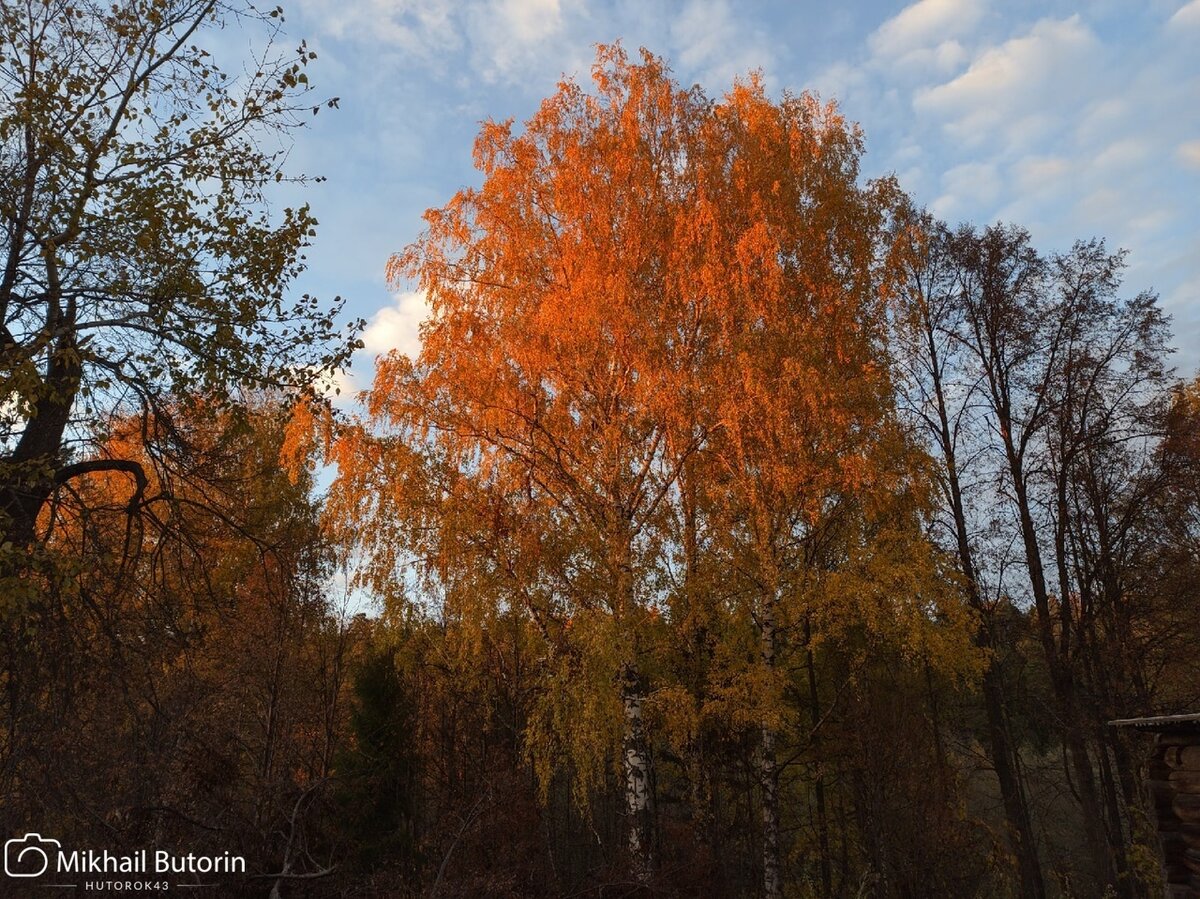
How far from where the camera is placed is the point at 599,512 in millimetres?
10453

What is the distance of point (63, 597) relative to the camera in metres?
6.83

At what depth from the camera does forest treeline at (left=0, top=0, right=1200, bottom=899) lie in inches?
253

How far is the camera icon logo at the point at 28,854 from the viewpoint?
17.3ft

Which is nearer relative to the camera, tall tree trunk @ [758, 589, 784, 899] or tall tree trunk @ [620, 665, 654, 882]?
tall tree trunk @ [620, 665, 654, 882]

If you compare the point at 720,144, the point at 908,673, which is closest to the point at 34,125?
the point at 720,144

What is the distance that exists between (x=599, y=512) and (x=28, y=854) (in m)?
6.63

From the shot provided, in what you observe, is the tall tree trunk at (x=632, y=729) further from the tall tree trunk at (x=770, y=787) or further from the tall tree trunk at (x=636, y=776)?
the tall tree trunk at (x=770, y=787)

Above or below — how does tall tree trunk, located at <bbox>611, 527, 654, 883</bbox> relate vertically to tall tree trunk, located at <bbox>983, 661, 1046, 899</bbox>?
above

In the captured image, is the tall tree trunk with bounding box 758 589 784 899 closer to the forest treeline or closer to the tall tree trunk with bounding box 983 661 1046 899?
Result: the forest treeline

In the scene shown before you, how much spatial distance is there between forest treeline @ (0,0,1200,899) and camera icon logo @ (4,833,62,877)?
5.2 inches

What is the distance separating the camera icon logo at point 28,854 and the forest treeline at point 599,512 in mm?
133

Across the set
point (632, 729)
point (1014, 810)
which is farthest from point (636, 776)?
point (1014, 810)

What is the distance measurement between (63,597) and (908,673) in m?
15.2

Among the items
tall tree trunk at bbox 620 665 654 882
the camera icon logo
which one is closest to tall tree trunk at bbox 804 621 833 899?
tall tree trunk at bbox 620 665 654 882
